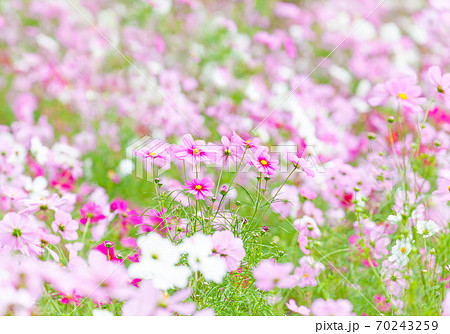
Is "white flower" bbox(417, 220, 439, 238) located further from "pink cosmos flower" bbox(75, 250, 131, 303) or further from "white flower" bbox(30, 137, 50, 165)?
"white flower" bbox(30, 137, 50, 165)

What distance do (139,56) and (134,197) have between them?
2.59ft

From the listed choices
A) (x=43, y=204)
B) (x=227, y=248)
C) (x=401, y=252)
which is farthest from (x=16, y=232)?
(x=401, y=252)

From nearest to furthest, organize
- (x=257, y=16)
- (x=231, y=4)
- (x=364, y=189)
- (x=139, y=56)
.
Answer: (x=364, y=189)
(x=139, y=56)
(x=257, y=16)
(x=231, y=4)

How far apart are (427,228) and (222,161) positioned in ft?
1.34

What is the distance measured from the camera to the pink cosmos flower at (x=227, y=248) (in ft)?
2.96

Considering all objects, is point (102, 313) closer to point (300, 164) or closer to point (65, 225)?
point (65, 225)

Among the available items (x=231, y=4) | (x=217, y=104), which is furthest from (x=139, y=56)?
(x=231, y=4)

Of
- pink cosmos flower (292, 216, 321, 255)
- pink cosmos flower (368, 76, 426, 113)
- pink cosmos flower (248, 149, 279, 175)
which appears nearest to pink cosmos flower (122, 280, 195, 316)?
pink cosmos flower (248, 149, 279, 175)

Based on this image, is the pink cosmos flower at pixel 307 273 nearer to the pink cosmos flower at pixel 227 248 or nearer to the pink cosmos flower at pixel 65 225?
the pink cosmos flower at pixel 227 248

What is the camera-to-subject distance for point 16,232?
97 cm

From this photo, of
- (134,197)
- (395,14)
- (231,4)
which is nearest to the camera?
(134,197)

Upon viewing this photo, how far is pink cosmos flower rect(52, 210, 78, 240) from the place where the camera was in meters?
1.11
